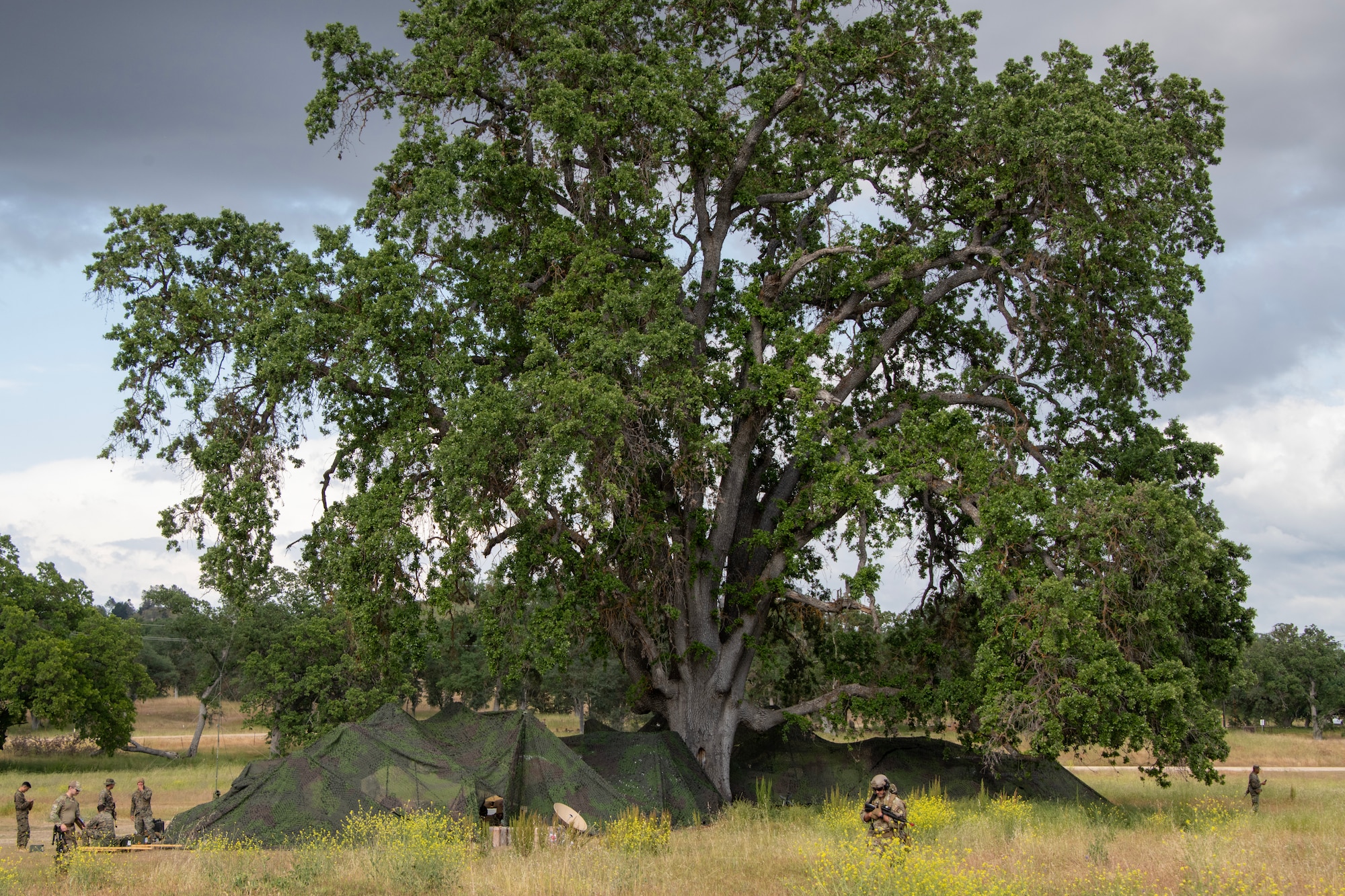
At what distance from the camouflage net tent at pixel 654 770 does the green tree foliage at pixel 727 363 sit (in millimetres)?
1875

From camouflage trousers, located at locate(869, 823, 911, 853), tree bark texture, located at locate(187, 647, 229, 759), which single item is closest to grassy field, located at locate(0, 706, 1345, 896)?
camouflage trousers, located at locate(869, 823, 911, 853)

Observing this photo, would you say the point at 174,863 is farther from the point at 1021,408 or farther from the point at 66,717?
the point at 66,717

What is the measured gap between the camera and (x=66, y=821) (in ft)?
51.0

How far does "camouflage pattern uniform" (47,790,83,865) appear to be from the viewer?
49.3 ft

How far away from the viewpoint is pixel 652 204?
20.2 meters

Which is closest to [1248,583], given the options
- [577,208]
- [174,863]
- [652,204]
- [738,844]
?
[738,844]

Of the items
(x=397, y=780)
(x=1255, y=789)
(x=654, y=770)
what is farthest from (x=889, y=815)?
(x=1255, y=789)

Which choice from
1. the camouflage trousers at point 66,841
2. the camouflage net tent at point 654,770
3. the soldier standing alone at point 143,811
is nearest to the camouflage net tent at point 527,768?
the camouflage net tent at point 654,770

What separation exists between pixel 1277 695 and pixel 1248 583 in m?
48.0

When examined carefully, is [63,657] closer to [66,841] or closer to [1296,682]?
[66,841]

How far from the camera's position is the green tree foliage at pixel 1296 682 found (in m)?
57.0

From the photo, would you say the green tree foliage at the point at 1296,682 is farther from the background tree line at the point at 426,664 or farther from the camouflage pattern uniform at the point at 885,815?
the camouflage pattern uniform at the point at 885,815

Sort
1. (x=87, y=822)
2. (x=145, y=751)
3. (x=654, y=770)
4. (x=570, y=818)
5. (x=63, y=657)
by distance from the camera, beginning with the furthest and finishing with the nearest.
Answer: (x=145, y=751) → (x=63, y=657) → (x=654, y=770) → (x=87, y=822) → (x=570, y=818)

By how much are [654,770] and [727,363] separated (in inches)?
310
